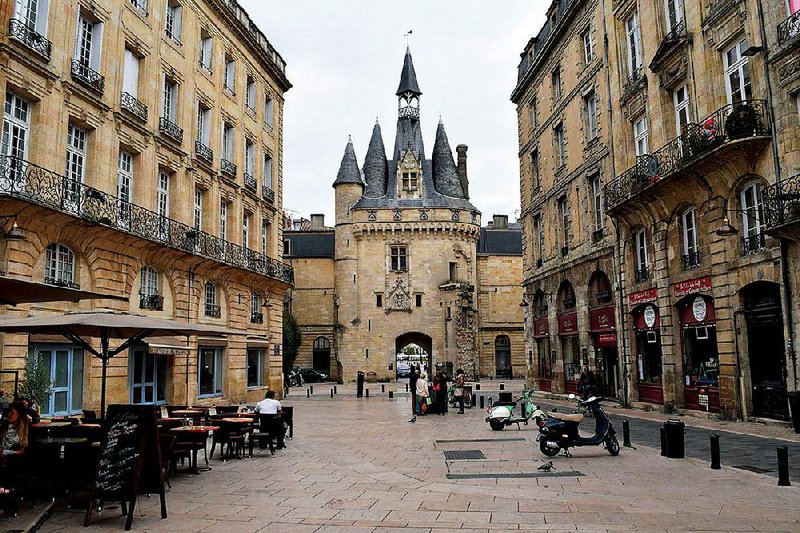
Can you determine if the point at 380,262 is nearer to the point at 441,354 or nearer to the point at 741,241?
the point at 441,354

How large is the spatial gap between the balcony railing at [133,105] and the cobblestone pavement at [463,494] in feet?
37.1

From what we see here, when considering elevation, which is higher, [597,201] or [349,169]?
[349,169]

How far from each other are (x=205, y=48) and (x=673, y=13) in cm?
1608

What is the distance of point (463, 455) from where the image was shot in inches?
454

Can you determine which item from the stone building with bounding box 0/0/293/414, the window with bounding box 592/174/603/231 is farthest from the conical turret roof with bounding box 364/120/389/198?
the window with bounding box 592/174/603/231

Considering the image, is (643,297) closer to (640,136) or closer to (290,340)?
(640,136)

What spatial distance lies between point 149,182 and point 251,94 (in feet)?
31.7

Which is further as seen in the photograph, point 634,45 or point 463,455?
point 634,45

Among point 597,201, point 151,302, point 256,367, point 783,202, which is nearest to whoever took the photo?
point 783,202

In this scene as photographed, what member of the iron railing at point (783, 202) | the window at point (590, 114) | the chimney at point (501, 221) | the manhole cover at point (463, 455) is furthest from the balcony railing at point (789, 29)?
the chimney at point (501, 221)

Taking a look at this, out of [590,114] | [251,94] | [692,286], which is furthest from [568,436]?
[251,94]

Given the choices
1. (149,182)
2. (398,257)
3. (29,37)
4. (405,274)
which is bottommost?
(149,182)

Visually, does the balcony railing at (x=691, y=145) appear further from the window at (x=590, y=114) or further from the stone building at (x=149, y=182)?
the stone building at (x=149, y=182)

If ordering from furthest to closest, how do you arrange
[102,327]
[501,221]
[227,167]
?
A: [501,221]
[227,167]
[102,327]
